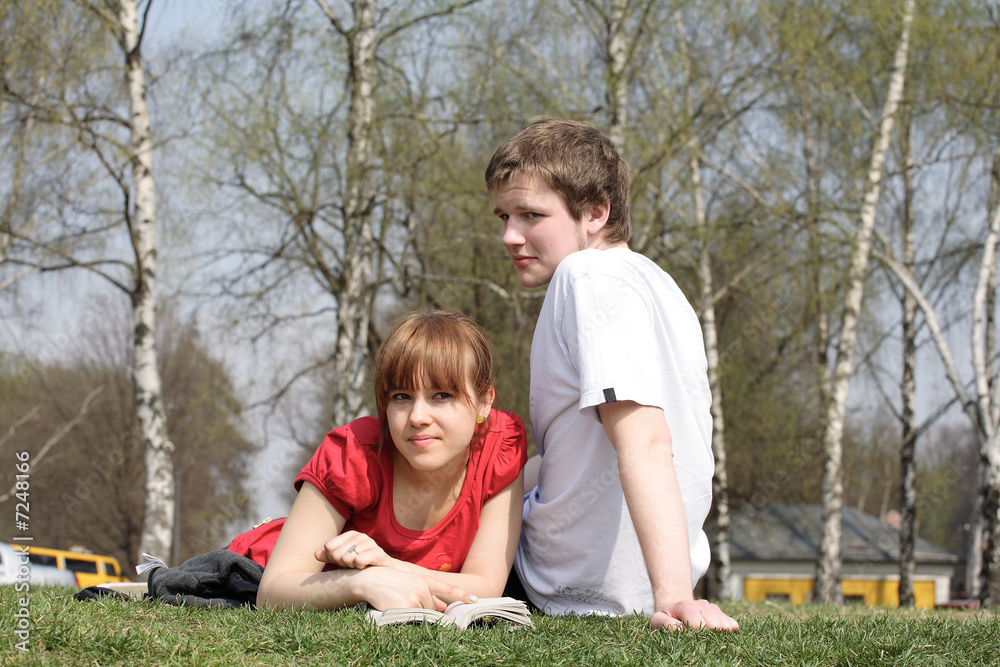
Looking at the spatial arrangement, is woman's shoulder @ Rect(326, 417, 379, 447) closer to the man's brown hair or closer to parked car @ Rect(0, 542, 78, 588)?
the man's brown hair

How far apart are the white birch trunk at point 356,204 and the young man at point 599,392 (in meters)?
8.05

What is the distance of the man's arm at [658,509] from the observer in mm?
2055

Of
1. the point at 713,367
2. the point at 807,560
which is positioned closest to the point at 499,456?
the point at 713,367

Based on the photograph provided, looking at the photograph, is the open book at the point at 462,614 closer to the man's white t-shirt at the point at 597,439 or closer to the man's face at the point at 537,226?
the man's white t-shirt at the point at 597,439

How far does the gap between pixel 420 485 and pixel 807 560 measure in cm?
2503

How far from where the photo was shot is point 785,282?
14547 mm

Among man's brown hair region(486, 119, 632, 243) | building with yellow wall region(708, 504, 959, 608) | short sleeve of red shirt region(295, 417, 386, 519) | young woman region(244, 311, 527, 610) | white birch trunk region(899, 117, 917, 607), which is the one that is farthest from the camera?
building with yellow wall region(708, 504, 959, 608)

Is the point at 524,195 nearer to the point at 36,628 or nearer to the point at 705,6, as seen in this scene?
the point at 36,628

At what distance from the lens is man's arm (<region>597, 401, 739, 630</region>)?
2055 mm

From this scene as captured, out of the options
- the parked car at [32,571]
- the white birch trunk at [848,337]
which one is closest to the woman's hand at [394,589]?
the parked car at [32,571]

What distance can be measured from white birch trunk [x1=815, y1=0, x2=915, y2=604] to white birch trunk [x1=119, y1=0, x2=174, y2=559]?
988 cm

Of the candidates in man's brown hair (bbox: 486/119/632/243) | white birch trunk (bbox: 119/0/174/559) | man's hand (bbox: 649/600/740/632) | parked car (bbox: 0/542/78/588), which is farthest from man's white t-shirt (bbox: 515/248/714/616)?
parked car (bbox: 0/542/78/588)

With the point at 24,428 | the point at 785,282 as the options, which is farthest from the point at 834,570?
the point at 24,428

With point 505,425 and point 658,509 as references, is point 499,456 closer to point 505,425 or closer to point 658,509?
point 505,425
